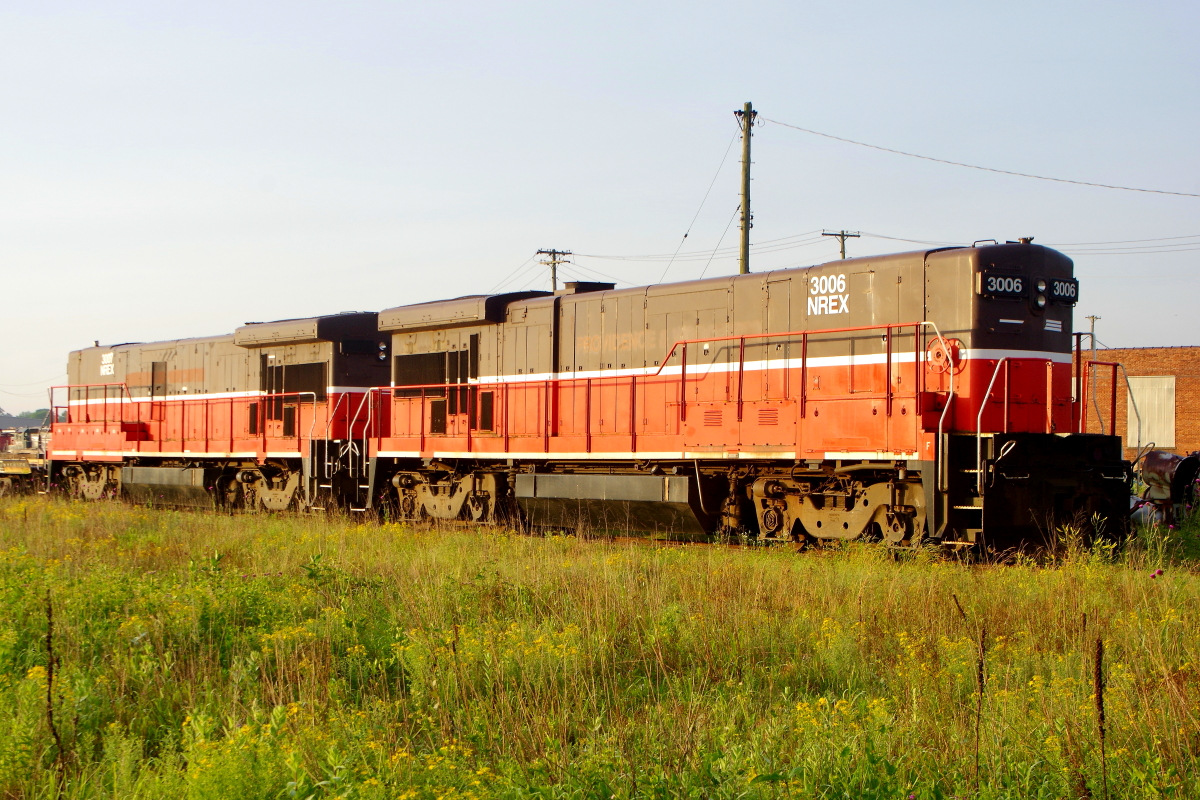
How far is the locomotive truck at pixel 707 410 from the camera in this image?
1072 cm

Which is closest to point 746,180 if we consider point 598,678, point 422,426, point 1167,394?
point 422,426

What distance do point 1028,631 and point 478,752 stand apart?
3.97 metres

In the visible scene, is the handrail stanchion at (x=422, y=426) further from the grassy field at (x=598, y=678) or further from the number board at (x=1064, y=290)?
the number board at (x=1064, y=290)

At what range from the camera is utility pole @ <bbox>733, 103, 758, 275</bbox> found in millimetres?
20750

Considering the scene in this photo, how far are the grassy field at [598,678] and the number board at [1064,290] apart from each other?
9.44 feet

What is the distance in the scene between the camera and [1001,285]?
10891 millimetres

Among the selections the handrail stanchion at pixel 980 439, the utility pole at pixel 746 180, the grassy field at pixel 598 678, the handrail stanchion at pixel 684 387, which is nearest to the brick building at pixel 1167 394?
the utility pole at pixel 746 180

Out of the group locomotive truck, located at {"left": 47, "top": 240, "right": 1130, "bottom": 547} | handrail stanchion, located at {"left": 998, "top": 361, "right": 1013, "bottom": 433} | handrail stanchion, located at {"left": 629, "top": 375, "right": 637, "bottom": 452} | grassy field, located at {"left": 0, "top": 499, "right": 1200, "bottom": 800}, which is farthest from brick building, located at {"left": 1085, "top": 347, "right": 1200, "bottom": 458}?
grassy field, located at {"left": 0, "top": 499, "right": 1200, "bottom": 800}

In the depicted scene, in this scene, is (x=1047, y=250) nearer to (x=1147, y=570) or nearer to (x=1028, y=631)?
(x=1147, y=570)

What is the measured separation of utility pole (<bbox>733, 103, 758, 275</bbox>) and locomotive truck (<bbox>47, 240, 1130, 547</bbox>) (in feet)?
21.0

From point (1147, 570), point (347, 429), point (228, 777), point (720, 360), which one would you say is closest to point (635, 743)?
point (228, 777)

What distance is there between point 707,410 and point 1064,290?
424 cm

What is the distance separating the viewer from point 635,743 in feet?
15.7

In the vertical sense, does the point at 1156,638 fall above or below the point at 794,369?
below
